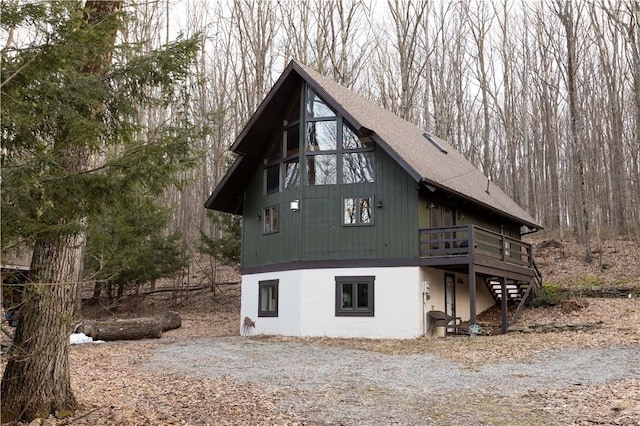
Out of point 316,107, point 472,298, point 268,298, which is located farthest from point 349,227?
point 472,298

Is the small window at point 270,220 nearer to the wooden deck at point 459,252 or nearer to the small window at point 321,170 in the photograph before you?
the small window at point 321,170

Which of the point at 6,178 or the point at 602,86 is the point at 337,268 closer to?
the point at 6,178

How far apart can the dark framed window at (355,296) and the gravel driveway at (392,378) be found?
2485 millimetres

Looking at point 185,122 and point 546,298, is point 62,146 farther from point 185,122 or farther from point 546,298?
point 546,298

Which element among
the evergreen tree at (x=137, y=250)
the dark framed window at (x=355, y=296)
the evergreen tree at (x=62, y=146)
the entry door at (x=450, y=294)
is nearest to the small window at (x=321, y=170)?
the dark framed window at (x=355, y=296)

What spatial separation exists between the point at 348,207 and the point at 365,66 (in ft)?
69.2

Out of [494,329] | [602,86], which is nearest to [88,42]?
[494,329]

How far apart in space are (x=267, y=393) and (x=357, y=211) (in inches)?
385

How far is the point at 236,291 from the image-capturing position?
27625mm

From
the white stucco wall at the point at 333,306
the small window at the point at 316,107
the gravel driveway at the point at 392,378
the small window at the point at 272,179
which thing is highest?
the small window at the point at 316,107

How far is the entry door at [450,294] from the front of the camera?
18906 mm

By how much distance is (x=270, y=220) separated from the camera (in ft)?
64.6

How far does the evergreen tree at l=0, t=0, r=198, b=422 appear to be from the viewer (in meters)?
5.40

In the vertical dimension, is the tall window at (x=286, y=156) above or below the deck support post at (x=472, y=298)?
above
